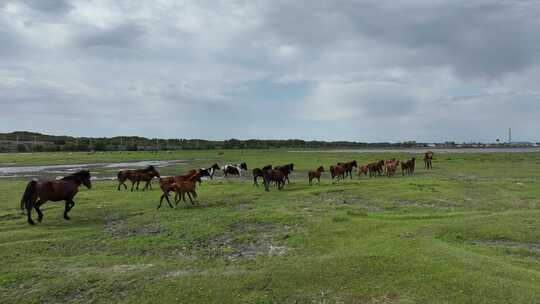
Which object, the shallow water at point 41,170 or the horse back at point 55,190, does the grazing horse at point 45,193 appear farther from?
the shallow water at point 41,170

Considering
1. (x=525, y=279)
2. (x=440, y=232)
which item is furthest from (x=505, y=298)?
(x=440, y=232)

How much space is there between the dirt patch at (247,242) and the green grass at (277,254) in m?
0.03

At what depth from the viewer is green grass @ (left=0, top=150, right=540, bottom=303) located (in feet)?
21.9

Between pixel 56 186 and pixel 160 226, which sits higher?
pixel 56 186

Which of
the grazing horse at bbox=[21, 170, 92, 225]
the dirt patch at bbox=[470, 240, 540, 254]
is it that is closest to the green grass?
the dirt patch at bbox=[470, 240, 540, 254]

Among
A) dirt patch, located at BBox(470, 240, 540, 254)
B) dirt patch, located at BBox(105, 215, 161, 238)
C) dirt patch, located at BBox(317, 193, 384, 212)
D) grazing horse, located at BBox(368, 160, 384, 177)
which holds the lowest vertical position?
dirt patch, located at BBox(105, 215, 161, 238)

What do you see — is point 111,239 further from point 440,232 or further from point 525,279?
point 525,279

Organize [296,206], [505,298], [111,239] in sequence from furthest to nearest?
[296,206] < [111,239] < [505,298]

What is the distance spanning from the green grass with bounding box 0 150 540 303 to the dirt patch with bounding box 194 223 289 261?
0.03 metres

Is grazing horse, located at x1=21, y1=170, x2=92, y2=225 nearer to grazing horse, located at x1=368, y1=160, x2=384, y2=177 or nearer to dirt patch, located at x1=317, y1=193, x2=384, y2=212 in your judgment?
dirt patch, located at x1=317, y1=193, x2=384, y2=212

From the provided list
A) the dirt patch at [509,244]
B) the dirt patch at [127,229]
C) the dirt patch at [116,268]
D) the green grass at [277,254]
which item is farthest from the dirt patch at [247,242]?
the dirt patch at [509,244]

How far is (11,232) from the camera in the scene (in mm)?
11852

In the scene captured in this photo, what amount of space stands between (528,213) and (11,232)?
17156 millimetres

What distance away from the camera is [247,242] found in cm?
1035
